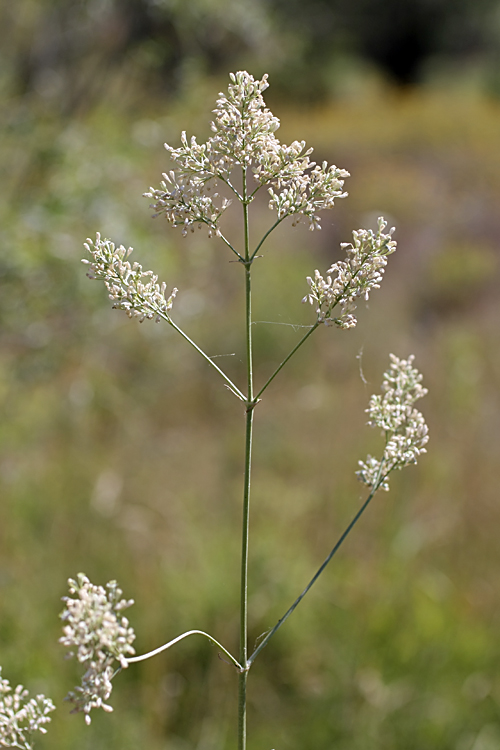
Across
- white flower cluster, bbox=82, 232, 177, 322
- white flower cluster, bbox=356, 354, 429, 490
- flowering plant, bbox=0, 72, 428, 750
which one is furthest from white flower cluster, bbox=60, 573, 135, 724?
white flower cluster, bbox=356, 354, 429, 490

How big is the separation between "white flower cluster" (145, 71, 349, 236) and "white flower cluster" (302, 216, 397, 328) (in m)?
0.08

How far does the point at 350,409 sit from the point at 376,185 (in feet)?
26.8

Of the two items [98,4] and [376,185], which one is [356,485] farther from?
[376,185]

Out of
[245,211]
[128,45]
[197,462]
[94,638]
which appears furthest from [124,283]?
[128,45]

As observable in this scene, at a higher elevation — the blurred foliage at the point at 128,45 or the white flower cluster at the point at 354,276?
the blurred foliage at the point at 128,45

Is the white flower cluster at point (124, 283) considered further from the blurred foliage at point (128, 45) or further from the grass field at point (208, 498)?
the blurred foliage at point (128, 45)

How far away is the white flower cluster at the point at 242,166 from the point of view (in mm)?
1046

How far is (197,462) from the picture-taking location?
6199mm

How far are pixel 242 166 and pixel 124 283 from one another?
0.27 m


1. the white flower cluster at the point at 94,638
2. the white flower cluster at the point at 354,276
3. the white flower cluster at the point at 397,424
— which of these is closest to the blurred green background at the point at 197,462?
the white flower cluster at the point at 397,424

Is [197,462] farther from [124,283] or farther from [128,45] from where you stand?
[124,283]

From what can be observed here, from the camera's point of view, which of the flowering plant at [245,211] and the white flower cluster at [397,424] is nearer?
the flowering plant at [245,211]

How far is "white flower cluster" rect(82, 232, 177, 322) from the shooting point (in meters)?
1.05

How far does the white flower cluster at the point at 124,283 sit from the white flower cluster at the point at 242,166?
0.34 feet
